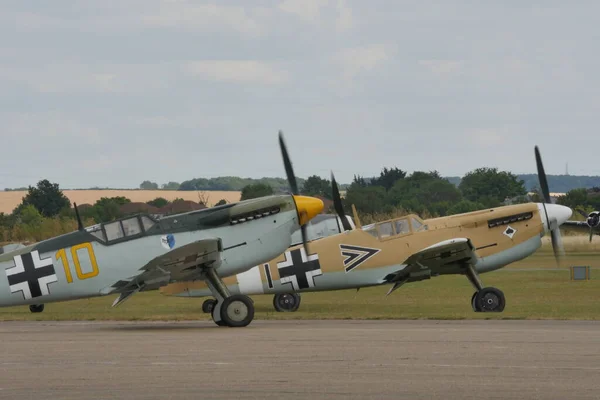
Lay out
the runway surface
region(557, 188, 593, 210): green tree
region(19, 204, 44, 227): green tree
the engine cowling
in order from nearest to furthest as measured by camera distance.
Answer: the runway surface
the engine cowling
region(19, 204, 44, 227): green tree
region(557, 188, 593, 210): green tree

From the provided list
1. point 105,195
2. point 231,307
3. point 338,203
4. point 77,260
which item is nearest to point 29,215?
point 105,195

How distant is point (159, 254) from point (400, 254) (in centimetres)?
731

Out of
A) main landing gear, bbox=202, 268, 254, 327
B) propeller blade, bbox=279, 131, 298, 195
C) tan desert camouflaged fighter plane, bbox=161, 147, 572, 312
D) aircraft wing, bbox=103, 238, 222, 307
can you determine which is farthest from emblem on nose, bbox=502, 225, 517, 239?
aircraft wing, bbox=103, 238, 222, 307

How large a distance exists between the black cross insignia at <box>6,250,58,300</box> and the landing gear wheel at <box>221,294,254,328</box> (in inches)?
121

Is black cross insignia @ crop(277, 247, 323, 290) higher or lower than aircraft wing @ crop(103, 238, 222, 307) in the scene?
lower

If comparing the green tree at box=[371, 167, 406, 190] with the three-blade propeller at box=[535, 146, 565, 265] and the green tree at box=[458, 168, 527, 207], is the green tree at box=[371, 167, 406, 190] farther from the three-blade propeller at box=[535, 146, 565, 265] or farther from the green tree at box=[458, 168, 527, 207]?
the three-blade propeller at box=[535, 146, 565, 265]

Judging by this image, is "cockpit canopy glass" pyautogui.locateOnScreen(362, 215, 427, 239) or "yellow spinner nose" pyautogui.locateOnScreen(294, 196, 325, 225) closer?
"yellow spinner nose" pyautogui.locateOnScreen(294, 196, 325, 225)

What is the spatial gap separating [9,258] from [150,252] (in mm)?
2528

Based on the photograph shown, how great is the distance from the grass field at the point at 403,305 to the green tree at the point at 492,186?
213 feet

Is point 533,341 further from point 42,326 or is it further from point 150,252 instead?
point 42,326

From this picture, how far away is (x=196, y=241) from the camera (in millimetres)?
20125

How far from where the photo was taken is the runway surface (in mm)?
11719

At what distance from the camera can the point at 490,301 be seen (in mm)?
24984

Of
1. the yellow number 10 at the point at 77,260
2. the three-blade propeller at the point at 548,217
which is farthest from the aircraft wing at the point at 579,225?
the yellow number 10 at the point at 77,260
